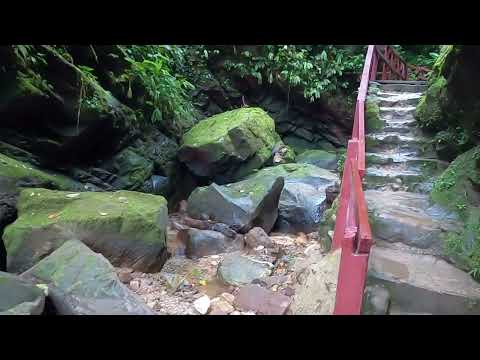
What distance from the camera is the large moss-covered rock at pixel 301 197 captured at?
7.53 metres

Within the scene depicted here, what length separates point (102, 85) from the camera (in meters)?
6.84

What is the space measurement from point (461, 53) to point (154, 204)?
160 inches

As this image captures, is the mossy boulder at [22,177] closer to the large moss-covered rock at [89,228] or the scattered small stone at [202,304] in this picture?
the large moss-covered rock at [89,228]

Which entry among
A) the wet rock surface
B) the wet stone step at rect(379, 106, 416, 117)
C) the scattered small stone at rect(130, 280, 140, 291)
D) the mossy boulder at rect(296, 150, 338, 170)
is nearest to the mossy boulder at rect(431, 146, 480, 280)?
the wet rock surface

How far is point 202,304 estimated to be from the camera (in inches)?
167

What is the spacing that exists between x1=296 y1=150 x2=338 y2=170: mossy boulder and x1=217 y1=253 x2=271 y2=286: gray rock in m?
5.77

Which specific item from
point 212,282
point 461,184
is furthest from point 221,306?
point 461,184

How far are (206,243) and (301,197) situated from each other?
2.65 m

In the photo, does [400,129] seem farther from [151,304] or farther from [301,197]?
[151,304]

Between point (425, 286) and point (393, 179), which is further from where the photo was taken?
point (393, 179)

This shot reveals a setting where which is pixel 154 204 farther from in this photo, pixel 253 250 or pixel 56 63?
pixel 56 63

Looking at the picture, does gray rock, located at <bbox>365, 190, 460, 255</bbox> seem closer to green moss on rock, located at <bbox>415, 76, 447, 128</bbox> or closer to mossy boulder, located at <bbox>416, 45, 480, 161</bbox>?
mossy boulder, located at <bbox>416, 45, 480, 161</bbox>

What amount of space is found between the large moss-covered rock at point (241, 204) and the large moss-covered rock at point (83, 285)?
3.34 metres
